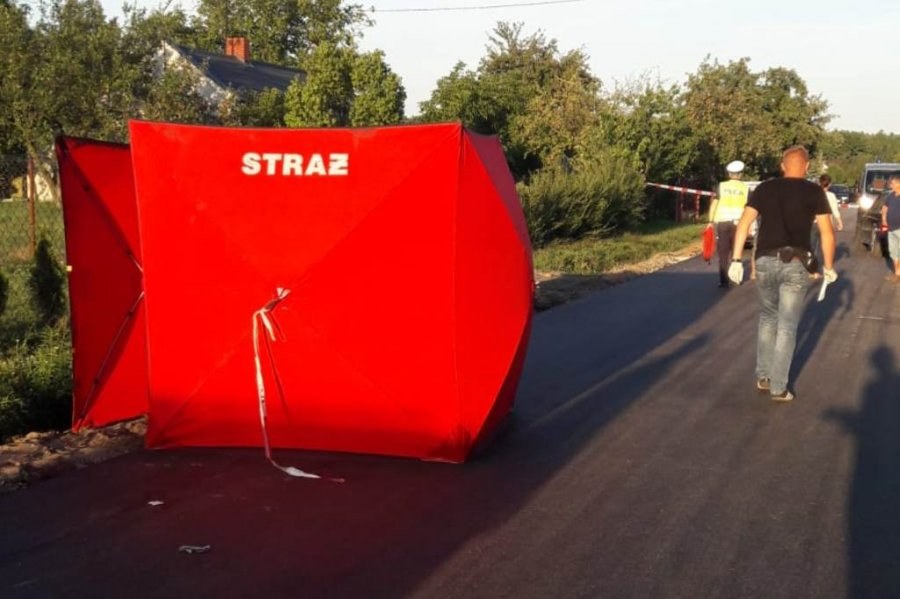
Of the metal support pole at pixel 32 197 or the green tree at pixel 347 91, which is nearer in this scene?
the metal support pole at pixel 32 197

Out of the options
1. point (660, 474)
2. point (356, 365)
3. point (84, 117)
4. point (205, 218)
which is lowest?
point (660, 474)

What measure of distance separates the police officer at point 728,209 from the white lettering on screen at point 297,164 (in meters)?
10.2

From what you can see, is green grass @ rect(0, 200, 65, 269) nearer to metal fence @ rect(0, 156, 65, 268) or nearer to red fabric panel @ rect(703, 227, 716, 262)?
metal fence @ rect(0, 156, 65, 268)

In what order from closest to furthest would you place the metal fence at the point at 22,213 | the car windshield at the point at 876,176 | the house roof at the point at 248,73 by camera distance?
the metal fence at the point at 22,213
the car windshield at the point at 876,176
the house roof at the point at 248,73

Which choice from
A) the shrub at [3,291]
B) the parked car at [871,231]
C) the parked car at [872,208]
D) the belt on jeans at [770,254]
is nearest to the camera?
the belt on jeans at [770,254]

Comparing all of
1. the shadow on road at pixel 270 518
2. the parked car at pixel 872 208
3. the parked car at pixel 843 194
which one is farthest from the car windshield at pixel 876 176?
the parked car at pixel 843 194

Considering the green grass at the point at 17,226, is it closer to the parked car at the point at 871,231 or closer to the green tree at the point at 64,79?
the green tree at the point at 64,79

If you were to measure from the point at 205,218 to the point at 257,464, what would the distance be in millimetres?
A: 1563

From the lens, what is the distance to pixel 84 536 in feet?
17.7

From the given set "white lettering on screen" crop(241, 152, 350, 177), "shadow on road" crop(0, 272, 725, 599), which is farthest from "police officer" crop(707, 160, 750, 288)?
"white lettering on screen" crop(241, 152, 350, 177)

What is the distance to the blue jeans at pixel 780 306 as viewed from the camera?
8570mm

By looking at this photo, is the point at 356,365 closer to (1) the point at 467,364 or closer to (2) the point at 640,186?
(1) the point at 467,364

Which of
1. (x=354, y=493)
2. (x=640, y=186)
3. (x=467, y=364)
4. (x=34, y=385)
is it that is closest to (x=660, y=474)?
(x=467, y=364)

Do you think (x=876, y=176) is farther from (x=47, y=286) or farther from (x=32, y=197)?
(x=47, y=286)
